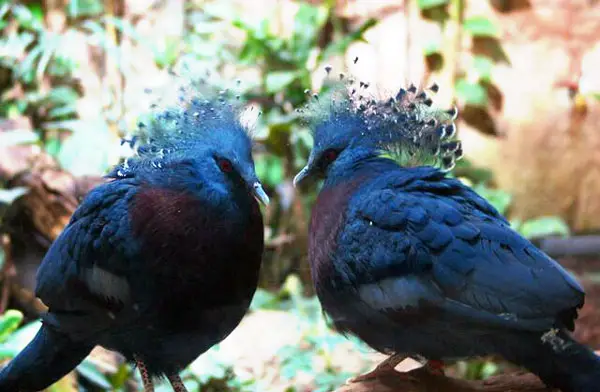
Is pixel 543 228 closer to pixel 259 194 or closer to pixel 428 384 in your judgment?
pixel 428 384

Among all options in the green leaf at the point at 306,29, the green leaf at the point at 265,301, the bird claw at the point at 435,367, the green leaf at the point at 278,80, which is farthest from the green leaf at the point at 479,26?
the bird claw at the point at 435,367

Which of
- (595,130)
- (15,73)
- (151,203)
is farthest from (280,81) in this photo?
(595,130)

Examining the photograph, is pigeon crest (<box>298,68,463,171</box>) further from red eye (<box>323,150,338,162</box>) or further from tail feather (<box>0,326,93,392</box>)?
tail feather (<box>0,326,93,392</box>)

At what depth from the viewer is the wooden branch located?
5.85ft

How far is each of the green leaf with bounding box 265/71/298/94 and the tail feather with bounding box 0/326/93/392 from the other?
1.99 metres

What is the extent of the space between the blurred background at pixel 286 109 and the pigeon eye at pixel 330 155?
0.21 metres

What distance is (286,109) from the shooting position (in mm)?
3594

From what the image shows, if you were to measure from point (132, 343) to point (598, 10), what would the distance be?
3980 mm

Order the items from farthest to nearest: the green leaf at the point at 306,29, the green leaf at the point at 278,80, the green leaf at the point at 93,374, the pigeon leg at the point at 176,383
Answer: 1. the green leaf at the point at 306,29
2. the green leaf at the point at 278,80
3. the green leaf at the point at 93,374
4. the pigeon leg at the point at 176,383

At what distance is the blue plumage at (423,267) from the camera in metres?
1.34

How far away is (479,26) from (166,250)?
3.23 meters

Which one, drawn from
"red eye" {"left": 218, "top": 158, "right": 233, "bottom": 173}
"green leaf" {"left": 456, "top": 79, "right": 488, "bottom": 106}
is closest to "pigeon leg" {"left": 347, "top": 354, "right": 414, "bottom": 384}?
"red eye" {"left": 218, "top": 158, "right": 233, "bottom": 173}

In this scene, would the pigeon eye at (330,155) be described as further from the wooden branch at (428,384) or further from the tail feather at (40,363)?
the tail feather at (40,363)

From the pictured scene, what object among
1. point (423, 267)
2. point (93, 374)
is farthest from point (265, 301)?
point (423, 267)
